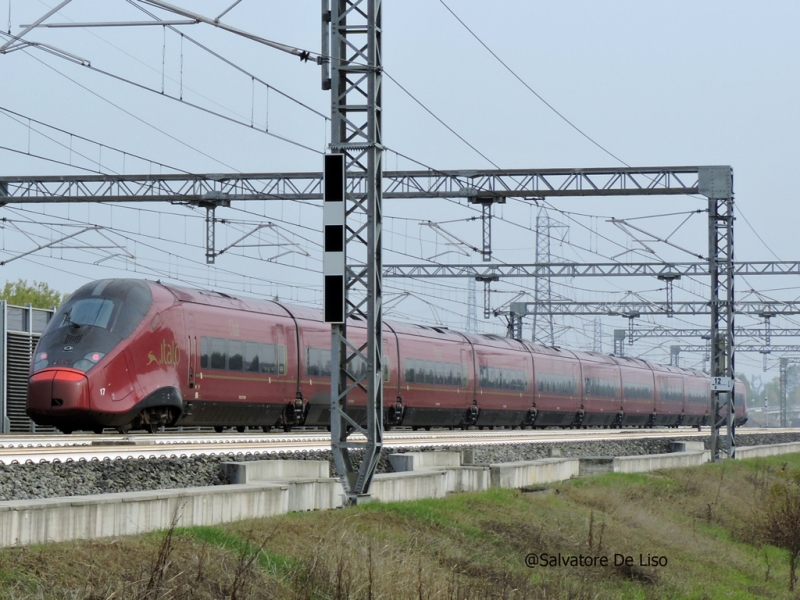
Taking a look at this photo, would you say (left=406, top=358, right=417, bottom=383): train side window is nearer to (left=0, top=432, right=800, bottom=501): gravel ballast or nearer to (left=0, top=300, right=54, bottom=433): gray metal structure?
(left=0, top=300, right=54, bottom=433): gray metal structure

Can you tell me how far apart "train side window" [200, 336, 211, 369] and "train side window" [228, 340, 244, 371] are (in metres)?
0.91

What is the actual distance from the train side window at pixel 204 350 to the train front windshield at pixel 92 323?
6.18 ft

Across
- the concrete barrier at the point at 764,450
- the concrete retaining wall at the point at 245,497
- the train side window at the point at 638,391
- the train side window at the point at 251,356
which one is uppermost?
the train side window at the point at 251,356

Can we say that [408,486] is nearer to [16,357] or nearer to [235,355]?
[235,355]

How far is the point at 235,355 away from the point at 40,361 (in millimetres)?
4894

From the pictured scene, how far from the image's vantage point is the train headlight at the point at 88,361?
73.1 ft

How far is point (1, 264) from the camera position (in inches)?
1464

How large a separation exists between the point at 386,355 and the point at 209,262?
5.80 metres

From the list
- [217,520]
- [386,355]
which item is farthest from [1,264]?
[217,520]

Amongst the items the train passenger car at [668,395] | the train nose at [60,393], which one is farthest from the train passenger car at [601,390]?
the train nose at [60,393]

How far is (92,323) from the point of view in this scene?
2328cm

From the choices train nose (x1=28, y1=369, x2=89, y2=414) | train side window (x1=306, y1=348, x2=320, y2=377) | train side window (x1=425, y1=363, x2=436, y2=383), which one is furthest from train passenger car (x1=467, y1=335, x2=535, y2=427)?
train nose (x1=28, y1=369, x2=89, y2=414)

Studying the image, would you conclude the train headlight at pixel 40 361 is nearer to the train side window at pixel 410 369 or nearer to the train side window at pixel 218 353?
the train side window at pixel 218 353

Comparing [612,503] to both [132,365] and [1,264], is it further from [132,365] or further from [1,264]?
[1,264]
